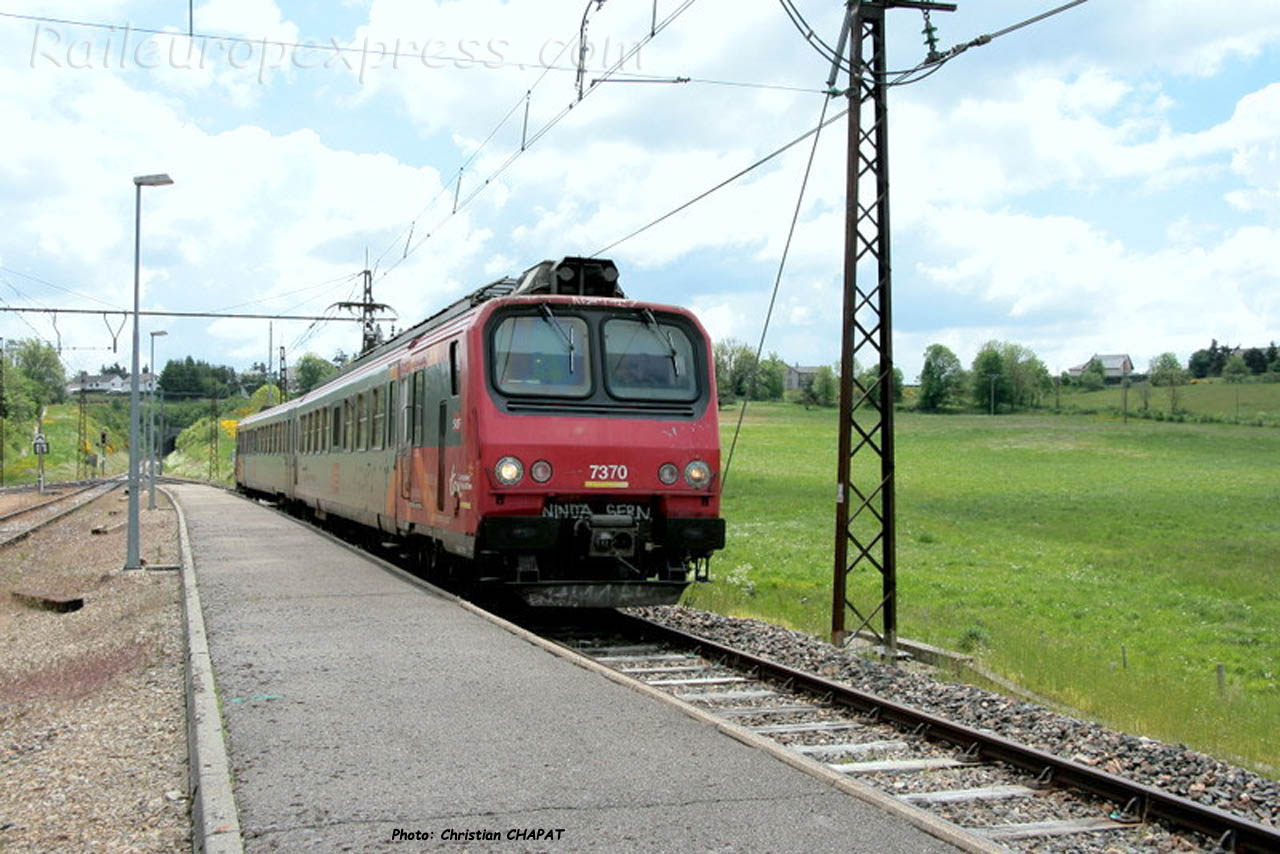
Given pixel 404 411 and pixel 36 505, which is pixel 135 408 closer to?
pixel 404 411

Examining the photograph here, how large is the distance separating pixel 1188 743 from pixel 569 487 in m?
5.56

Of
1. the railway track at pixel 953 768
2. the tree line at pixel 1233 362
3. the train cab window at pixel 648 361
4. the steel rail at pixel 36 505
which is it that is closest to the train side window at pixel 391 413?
the train cab window at pixel 648 361

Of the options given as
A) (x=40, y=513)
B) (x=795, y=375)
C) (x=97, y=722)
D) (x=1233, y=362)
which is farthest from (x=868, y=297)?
(x=795, y=375)

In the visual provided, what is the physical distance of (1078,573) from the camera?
25.7m

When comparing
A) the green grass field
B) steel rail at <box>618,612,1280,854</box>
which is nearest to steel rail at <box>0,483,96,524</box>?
the green grass field

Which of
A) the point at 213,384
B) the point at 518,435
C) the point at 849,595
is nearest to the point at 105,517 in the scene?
the point at 849,595

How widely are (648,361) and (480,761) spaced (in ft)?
20.5

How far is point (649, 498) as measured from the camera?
38.0 feet

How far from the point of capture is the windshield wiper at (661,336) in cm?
1206

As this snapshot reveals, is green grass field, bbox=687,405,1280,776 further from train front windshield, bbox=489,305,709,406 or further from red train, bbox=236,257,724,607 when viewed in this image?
train front windshield, bbox=489,305,709,406

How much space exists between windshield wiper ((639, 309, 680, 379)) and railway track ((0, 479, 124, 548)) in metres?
22.2

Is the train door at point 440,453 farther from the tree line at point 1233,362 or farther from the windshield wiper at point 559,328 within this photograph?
the tree line at point 1233,362

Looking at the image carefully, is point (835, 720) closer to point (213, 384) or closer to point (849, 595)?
point (849, 595)

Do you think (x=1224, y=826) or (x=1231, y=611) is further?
(x=1231, y=611)
